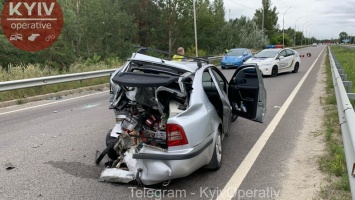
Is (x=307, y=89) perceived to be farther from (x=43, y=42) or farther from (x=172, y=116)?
(x=43, y=42)

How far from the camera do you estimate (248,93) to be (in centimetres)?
584

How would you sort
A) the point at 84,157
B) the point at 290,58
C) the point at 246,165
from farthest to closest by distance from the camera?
1. the point at 290,58
2. the point at 84,157
3. the point at 246,165

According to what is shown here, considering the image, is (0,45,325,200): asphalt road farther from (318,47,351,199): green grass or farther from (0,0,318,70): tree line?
(0,0,318,70): tree line

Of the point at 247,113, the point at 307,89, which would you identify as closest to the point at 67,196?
the point at 247,113

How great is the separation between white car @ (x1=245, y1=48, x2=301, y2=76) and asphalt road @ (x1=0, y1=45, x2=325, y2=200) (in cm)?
745

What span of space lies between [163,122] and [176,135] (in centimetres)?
53

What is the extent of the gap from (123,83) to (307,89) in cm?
961

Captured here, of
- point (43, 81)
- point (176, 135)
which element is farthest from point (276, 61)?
point (176, 135)

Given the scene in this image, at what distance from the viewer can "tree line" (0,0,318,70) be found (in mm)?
27438

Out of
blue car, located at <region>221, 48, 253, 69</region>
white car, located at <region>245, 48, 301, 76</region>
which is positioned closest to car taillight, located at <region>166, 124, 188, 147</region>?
white car, located at <region>245, 48, 301, 76</region>

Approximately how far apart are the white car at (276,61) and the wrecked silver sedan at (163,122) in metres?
11.5

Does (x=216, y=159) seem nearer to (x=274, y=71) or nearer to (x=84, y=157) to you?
(x=84, y=157)

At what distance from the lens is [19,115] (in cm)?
866

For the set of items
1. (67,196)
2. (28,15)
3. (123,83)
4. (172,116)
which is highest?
(28,15)
